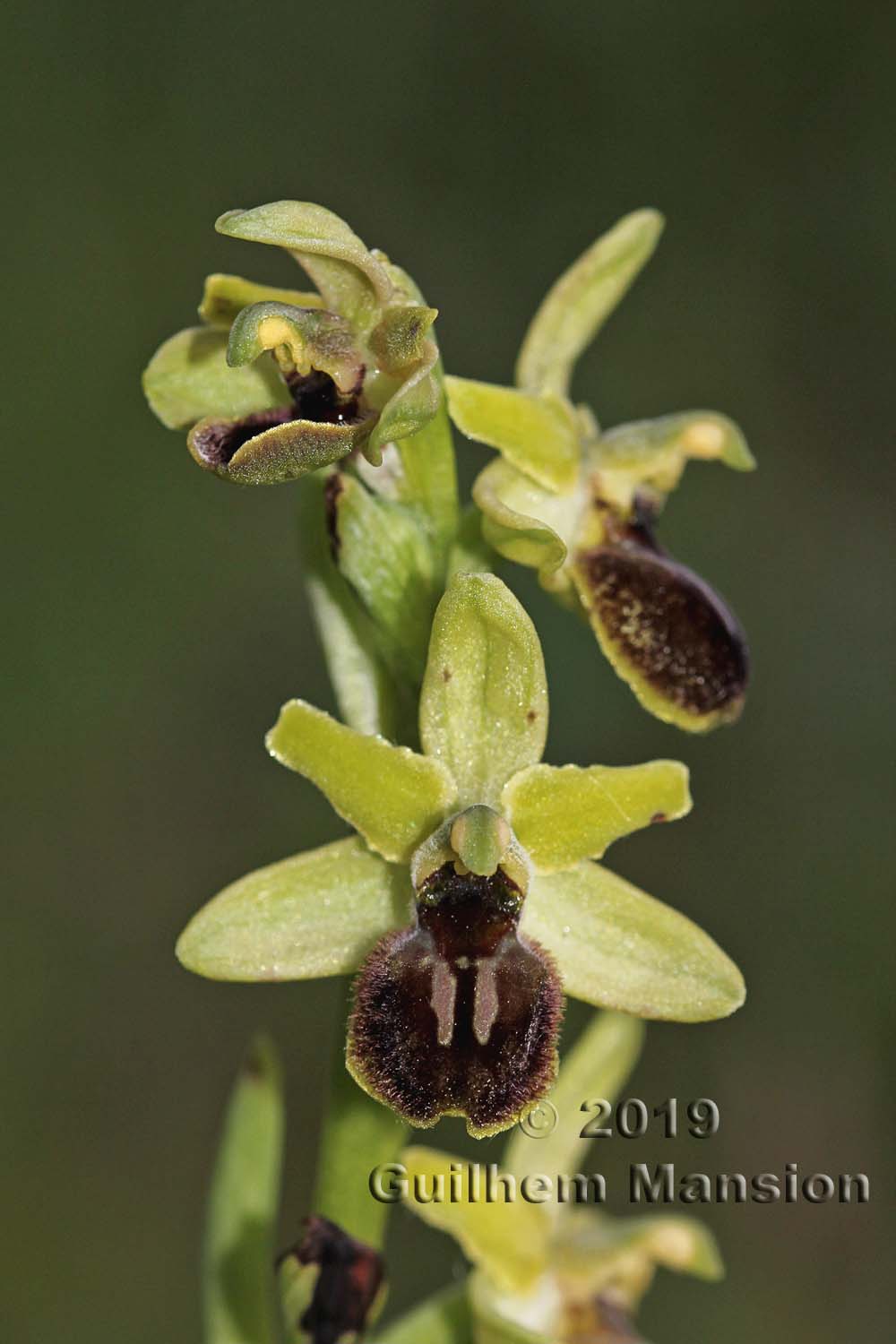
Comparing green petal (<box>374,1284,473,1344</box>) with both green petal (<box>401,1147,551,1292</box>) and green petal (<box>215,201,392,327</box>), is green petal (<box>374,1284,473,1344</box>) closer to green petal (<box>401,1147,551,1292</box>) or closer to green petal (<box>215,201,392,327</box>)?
green petal (<box>401,1147,551,1292</box>)

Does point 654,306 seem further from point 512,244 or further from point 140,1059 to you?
point 140,1059

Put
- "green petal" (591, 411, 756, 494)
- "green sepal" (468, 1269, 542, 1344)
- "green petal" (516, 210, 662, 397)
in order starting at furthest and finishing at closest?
"green petal" (516, 210, 662, 397)
"green petal" (591, 411, 756, 494)
"green sepal" (468, 1269, 542, 1344)

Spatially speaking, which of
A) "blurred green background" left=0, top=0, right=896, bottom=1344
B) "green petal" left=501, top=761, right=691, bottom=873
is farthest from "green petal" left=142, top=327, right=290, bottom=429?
"blurred green background" left=0, top=0, right=896, bottom=1344

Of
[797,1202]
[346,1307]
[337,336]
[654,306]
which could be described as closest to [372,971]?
[346,1307]

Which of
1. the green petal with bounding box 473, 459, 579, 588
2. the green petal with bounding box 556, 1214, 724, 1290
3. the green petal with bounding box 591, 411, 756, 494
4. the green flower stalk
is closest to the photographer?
the green flower stalk

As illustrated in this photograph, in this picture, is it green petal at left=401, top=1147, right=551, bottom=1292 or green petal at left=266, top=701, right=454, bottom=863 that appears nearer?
green petal at left=266, top=701, right=454, bottom=863

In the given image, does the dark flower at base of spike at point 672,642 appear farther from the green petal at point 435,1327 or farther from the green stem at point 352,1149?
the green petal at point 435,1327

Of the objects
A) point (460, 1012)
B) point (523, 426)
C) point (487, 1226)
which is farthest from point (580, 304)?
point (487, 1226)
